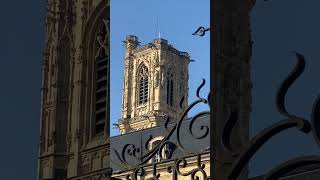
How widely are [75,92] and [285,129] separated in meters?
2.03

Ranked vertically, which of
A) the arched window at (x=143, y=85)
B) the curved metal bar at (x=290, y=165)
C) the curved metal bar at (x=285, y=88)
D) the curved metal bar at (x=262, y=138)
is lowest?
the curved metal bar at (x=290, y=165)

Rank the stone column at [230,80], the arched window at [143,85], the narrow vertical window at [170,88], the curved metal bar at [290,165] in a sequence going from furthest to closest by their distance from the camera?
the arched window at [143,85] → the narrow vertical window at [170,88] → the stone column at [230,80] → the curved metal bar at [290,165]

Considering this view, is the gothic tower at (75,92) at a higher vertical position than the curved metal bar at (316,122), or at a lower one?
higher

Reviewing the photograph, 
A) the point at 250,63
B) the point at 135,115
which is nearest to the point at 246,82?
the point at 250,63

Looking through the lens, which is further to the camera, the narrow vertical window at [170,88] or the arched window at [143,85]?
the arched window at [143,85]

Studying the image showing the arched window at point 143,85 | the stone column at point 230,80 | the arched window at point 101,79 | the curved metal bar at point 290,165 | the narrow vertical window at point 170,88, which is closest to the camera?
the curved metal bar at point 290,165

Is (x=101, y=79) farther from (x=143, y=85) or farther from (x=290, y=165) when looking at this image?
(x=290, y=165)

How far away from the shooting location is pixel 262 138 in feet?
13.2

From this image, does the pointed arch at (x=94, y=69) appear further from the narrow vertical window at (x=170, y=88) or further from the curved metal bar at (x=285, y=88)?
the curved metal bar at (x=285, y=88)

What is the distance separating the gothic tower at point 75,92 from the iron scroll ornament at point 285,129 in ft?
4.70

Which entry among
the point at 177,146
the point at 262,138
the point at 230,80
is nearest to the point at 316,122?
the point at 262,138

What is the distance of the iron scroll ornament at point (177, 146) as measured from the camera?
14.4 feet

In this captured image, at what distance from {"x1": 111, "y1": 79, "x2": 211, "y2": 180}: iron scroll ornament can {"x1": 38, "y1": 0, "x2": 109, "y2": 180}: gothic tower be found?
2.02 feet

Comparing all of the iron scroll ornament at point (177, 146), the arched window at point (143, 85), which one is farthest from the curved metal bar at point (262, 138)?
the arched window at point (143, 85)
